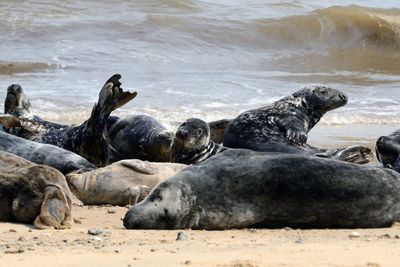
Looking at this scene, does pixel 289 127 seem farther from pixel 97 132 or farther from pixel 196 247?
pixel 196 247

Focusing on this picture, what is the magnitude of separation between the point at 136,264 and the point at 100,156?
4.17 m

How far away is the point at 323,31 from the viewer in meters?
23.9

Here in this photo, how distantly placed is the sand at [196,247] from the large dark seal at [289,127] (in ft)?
7.72

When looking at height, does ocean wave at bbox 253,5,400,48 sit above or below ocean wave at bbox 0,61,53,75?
below

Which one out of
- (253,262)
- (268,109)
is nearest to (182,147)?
(268,109)

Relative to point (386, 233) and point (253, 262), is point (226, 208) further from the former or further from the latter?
point (253, 262)

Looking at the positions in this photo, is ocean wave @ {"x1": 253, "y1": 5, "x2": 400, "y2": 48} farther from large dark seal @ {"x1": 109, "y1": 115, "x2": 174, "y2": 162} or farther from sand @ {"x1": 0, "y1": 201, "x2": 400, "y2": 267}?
sand @ {"x1": 0, "y1": 201, "x2": 400, "y2": 267}

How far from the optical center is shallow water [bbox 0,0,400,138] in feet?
45.3

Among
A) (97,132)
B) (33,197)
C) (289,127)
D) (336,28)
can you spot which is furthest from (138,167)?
(336,28)

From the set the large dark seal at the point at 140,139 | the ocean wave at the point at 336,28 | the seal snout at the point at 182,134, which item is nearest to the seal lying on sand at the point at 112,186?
the seal snout at the point at 182,134

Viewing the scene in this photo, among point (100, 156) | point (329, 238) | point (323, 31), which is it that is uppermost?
point (329, 238)

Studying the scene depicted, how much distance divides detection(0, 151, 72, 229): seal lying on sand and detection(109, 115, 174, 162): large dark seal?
251 centimetres

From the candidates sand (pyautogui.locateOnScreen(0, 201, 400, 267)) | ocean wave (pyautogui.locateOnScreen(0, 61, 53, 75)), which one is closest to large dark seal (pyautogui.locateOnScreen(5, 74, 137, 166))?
sand (pyautogui.locateOnScreen(0, 201, 400, 267))

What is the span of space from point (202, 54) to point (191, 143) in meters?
12.5
